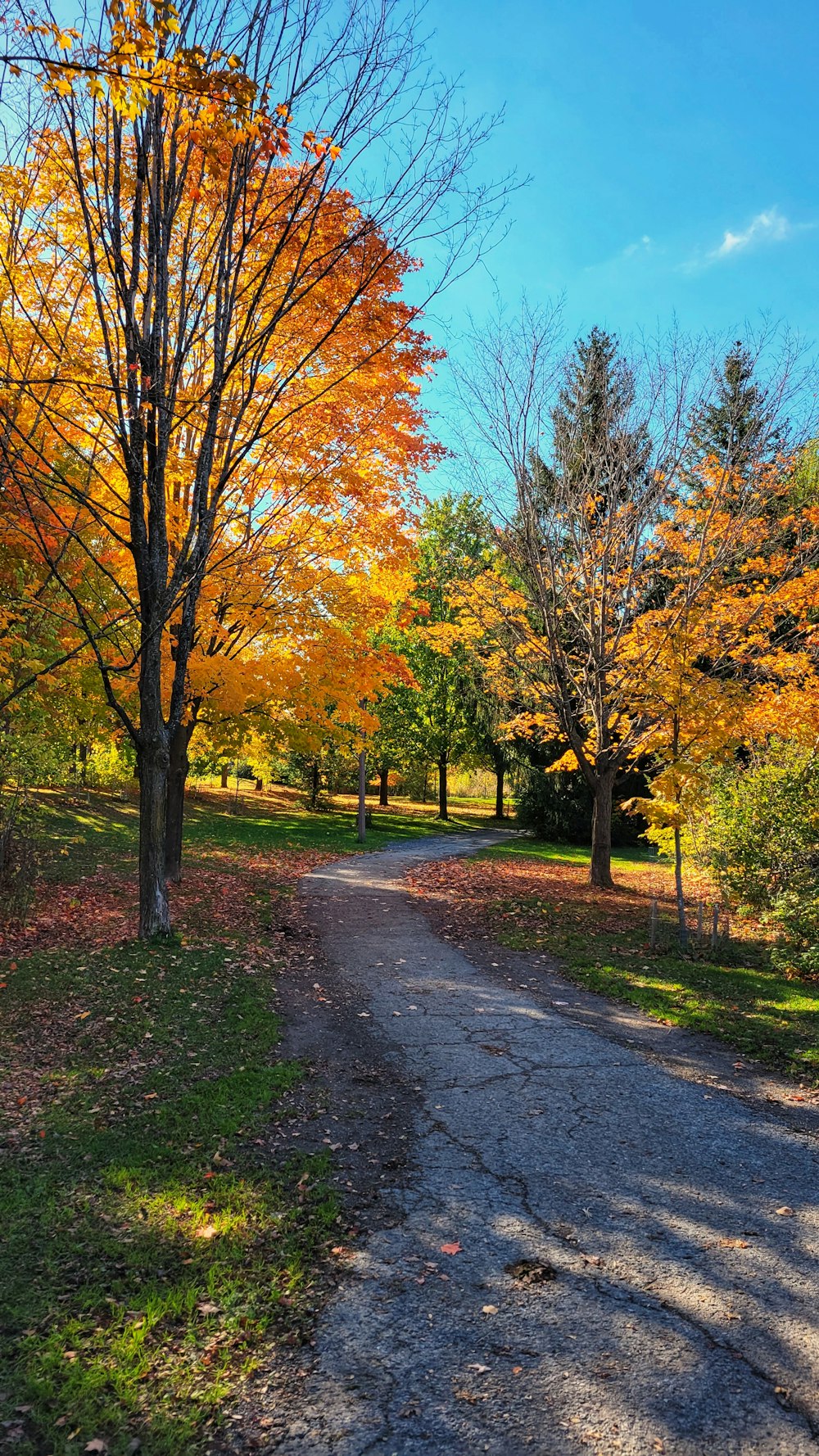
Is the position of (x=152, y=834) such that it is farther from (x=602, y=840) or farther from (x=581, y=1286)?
(x=602, y=840)

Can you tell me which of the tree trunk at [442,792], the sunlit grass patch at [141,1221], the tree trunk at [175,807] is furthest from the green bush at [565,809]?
the sunlit grass patch at [141,1221]

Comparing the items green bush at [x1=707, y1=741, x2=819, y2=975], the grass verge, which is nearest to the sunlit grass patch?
the grass verge

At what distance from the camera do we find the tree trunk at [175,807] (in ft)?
38.0

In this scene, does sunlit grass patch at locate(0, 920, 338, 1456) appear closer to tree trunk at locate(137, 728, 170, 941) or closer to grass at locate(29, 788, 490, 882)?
tree trunk at locate(137, 728, 170, 941)

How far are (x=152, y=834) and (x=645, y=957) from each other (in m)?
5.47

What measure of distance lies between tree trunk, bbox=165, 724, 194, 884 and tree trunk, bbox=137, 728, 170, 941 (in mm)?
3703

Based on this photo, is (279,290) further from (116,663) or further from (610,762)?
(610,762)

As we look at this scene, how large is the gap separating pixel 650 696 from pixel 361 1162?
6921 mm

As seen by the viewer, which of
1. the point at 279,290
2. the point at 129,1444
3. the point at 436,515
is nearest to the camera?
the point at 129,1444

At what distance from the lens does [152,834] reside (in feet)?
25.1

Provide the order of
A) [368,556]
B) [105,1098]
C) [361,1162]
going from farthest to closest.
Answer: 1. [368,556]
2. [105,1098]
3. [361,1162]

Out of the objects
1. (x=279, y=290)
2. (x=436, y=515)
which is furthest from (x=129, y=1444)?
(x=436, y=515)

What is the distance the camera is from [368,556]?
427 inches

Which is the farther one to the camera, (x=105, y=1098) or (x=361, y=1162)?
(x=105, y=1098)
